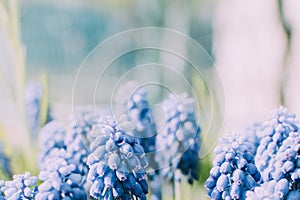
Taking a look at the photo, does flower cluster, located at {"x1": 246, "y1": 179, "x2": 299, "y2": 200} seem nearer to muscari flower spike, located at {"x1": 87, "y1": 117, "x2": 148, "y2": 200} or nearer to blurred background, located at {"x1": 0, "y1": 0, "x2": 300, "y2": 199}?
muscari flower spike, located at {"x1": 87, "y1": 117, "x2": 148, "y2": 200}

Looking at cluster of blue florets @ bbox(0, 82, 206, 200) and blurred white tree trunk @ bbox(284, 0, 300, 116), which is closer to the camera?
cluster of blue florets @ bbox(0, 82, 206, 200)

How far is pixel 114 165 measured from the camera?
22.5 inches

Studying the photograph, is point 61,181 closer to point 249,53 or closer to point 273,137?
point 273,137

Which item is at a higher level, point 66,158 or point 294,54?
point 294,54

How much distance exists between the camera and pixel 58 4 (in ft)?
10.3

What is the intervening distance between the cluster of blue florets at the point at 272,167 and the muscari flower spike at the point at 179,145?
0.12 meters

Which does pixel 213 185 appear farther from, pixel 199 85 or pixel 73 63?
pixel 73 63

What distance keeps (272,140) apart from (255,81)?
1860 mm

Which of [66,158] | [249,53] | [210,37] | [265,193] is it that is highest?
[210,37]

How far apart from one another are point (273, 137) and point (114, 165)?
194 mm

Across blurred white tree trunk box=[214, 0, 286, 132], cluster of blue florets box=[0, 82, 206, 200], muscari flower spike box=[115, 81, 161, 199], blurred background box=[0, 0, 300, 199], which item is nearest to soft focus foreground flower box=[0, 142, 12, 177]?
cluster of blue florets box=[0, 82, 206, 200]

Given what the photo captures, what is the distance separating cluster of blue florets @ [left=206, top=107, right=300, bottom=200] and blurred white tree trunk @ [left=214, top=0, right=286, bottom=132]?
1277 millimetres

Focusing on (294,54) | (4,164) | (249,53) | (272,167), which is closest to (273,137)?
(272,167)

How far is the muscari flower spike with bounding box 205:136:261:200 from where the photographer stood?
1.89 feet
